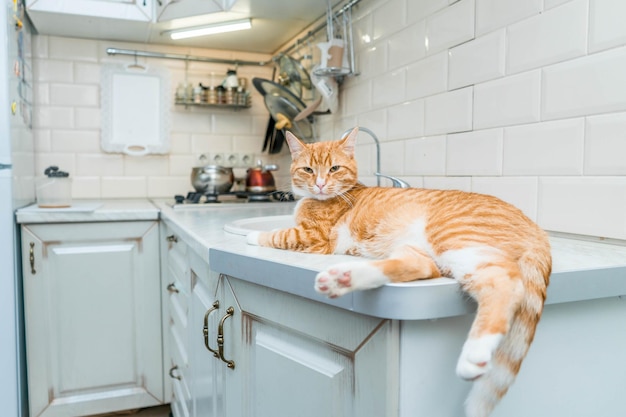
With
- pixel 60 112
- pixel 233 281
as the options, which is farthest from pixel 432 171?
pixel 60 112

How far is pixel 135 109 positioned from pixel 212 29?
0.64 meters

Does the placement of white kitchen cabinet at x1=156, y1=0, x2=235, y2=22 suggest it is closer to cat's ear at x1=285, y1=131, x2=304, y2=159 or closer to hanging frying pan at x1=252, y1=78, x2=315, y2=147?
hanging frying pan at x1=252, y1=78, x2=315, y2=147

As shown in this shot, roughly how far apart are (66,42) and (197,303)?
1880 millimetres

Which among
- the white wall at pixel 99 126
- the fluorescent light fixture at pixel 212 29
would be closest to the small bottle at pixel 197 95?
the white wall at pixel 99 126

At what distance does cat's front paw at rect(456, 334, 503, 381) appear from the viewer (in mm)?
523

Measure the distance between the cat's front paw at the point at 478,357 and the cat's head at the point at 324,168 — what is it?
595mm

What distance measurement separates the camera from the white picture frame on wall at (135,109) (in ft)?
8.34

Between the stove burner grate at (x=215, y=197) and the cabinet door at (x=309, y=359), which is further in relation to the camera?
the stove burner grate at (x=215, y=197)

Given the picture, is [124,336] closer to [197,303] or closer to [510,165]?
[197,303]

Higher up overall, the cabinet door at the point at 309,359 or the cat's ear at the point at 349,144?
the cat's ear at the point at 349,144

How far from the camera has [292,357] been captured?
2.74 feet

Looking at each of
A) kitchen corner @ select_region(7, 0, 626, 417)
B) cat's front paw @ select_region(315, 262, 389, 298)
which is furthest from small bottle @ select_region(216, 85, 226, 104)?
cat's front paw @ select_region(315, 262, 389, 298)

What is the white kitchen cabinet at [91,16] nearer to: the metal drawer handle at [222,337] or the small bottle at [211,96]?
the small bottle at [211,96]

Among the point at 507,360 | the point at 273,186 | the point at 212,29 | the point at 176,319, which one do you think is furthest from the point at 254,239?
the point at 212,29
